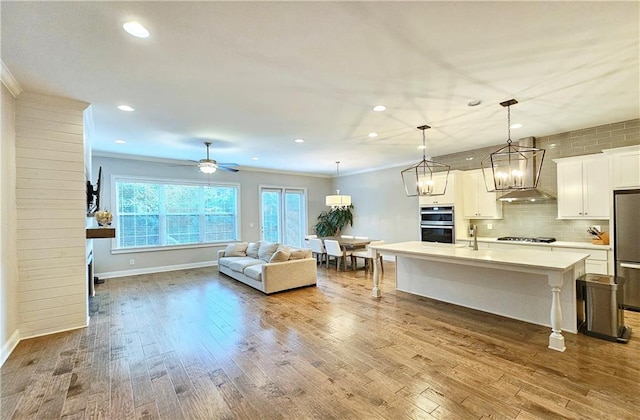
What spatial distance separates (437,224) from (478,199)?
976 millimetres

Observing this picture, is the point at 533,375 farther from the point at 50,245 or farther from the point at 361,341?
the point at 50,245

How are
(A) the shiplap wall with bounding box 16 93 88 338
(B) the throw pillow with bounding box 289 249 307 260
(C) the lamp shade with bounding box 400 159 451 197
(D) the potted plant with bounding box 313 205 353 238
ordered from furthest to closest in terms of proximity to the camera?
(D) the potted plant with bounding box 313 205 353 238, (B) the throw pillow with bounding box 289 249 307 260, (C) the lamp shade with bounding box 400 159 451 197, (A) the shiplap wall with bounding box 16 93 88 338

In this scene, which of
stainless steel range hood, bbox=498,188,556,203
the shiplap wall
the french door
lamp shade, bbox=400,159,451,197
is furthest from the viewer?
the french door

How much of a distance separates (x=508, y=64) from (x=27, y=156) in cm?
522

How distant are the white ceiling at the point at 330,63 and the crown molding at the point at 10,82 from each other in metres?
0.07

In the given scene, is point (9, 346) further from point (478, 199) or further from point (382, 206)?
point (382, 206)

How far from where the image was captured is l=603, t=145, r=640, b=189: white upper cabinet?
3.97m

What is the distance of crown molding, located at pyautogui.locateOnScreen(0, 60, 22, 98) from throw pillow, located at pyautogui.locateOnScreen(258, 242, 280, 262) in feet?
14.0

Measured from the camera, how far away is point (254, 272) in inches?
207

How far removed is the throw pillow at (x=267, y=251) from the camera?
6020 mm

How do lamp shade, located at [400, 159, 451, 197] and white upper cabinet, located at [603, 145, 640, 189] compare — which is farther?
lamp shade, located at [400, 159, 451, 197]

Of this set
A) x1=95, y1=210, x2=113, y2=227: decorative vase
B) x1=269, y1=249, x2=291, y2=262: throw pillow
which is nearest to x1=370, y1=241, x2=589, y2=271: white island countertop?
x1=269, y1=249, x2=291, y2=262: throw pillow

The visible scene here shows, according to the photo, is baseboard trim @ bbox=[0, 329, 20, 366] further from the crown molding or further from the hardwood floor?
the crown molding

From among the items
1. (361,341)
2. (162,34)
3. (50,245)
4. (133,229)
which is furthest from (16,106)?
(361,341)
